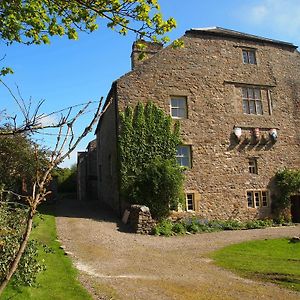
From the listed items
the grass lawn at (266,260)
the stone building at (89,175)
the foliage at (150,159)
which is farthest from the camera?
the stone building at (89,175)

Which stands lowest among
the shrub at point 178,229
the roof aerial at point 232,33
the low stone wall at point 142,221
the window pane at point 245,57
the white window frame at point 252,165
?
the shrub at point 178,229

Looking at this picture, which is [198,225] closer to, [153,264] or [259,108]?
[153,264]

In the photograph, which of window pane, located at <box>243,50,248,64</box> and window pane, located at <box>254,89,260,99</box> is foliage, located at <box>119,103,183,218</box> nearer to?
window pane, located at <box>254,89,260,99</box>

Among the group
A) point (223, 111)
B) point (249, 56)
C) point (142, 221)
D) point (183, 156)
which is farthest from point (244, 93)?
point (142, 221)

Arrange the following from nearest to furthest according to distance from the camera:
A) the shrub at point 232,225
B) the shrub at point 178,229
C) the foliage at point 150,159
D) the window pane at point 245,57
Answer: the shrub at point 178,229
the foliage at point 150,159
the shrub at point 232,225
the window pane at point 245,57

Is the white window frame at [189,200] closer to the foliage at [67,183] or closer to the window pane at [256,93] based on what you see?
the window pane at [256,93]

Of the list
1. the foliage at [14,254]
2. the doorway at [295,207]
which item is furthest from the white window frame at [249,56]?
the foliage at [14,254]

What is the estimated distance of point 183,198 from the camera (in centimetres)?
1922

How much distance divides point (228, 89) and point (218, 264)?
13.3 meters

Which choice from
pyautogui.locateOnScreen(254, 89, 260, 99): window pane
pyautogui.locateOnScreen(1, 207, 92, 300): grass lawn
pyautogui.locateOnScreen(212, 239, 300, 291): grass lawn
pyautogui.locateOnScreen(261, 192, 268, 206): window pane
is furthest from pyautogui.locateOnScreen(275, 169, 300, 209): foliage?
pyautogui.locateOnScreen(1, 207, 92, 300): grass lawn

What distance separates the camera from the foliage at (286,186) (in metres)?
21.4

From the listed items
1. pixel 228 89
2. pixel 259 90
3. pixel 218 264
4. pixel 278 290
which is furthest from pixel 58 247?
pixel 259 90

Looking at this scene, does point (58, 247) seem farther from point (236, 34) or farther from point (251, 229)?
point (236, 34)

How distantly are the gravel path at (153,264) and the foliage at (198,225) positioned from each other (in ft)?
2.49
